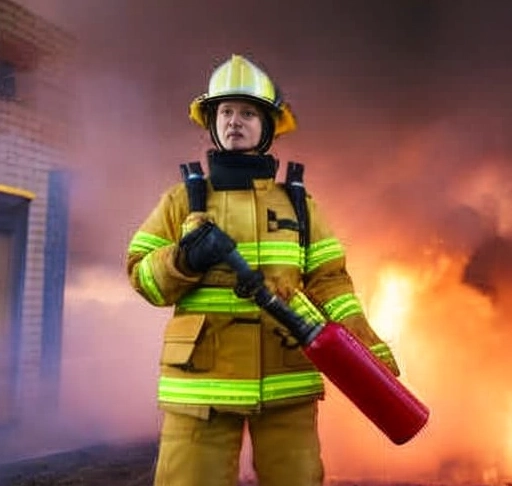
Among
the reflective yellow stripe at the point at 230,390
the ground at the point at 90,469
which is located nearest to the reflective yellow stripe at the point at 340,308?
the reflective yellow stripe at the point at 230,390

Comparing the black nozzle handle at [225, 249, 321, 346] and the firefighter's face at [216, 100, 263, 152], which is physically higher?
the firefighter's face at [216, 100, 263, 152]

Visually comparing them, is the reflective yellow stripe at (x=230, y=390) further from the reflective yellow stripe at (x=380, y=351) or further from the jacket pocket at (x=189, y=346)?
the reflective yellow stripe at (x=380, y=351)

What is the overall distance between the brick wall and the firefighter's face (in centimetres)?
356

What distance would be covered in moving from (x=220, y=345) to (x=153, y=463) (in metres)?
3.05

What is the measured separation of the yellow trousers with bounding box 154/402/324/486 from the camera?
214 cm

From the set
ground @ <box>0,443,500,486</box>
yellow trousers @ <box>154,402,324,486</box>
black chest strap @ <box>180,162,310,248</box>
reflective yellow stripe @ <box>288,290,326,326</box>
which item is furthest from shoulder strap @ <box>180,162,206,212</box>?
ground @ <box>0,443,500,486</box>

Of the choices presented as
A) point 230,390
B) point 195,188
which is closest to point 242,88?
point 195,188

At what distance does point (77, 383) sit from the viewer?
6.04m

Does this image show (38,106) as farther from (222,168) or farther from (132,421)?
(222,168)

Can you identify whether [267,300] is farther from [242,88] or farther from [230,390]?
[242,88]

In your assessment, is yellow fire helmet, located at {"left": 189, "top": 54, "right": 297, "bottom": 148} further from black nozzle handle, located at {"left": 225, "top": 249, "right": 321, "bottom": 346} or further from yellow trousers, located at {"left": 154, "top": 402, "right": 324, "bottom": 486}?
yellow trousers, located at {"left": 154, "top": 402, "right": 324, "bottom": 486}

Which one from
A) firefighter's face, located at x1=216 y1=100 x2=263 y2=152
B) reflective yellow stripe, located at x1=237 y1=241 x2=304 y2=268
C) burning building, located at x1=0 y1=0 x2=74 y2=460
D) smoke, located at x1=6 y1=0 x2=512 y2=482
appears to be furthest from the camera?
smoke, located at x1=6 y1=0 x2=512 y2=482

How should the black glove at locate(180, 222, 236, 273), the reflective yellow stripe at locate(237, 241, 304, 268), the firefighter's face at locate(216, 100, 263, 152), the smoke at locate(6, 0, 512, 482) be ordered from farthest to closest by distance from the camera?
the smoke at locate(6, 0, 512, 482)
the firefighter's face at locate(216, 100, 263, 152)
the reflective yellow stripe at locate(237, 241, 304, 268)
the black glove at locate(180, 222, 236, 273)

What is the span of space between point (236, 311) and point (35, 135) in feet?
13.4
